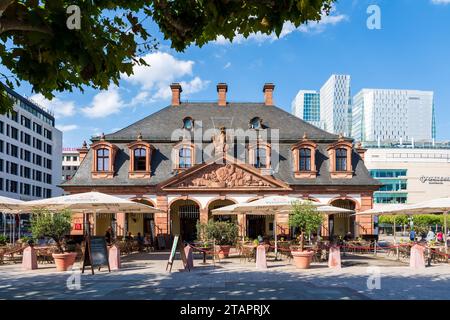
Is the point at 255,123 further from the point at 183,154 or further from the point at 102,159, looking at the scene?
the point at 102,159

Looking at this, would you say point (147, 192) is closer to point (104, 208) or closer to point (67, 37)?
point (104, 208)

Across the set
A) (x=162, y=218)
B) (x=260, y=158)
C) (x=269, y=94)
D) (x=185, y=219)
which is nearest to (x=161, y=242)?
(x=162, y=218)

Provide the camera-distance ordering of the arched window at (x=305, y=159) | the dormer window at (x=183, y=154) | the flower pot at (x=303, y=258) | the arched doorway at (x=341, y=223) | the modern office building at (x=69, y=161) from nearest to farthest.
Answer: the flower pot at (x=303, y=258), the dormer window at (x=183, y=154), the arched window at (x=305, y=159), the arched doorway at (x=341, y=223), the modern office building at (x=69, y=161)

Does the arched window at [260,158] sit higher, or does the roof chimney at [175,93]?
the roof chimney at [175,93]

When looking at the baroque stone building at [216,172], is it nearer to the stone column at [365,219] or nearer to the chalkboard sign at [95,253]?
the stone column at [365,219]

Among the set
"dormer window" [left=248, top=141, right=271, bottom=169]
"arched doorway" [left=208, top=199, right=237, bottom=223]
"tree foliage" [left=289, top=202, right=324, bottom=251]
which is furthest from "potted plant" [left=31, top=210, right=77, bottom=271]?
"dormer window" [left=248, top=141, right=271, bottom=169]

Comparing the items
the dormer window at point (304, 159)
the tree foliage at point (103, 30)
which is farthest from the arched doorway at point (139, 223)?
the tree foliage at point (103, 30)

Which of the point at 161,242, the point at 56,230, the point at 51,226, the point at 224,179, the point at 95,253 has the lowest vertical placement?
the point at 161,242

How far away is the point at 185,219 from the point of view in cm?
3105

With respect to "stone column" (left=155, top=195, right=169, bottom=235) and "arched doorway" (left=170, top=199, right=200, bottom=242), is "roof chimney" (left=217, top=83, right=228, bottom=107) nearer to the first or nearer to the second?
"arched doorway" (left=170, top=199, right=200, bottom=242)

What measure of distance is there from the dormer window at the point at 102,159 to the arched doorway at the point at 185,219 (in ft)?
17.4

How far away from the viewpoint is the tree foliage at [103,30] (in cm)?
608

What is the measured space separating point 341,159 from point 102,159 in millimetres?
16318
